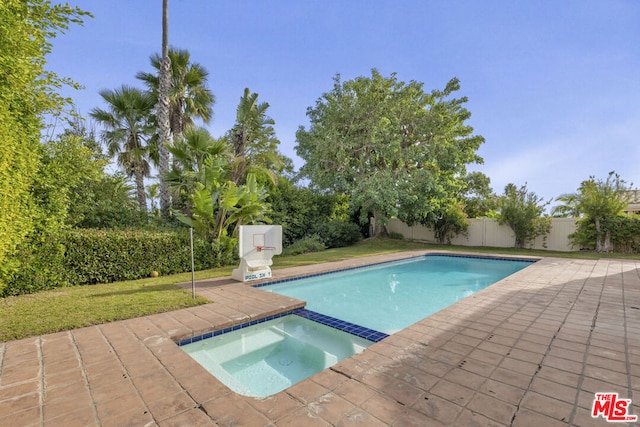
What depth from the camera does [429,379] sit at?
2514mm

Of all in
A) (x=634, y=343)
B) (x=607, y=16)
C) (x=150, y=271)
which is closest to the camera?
(x=634, y=343)

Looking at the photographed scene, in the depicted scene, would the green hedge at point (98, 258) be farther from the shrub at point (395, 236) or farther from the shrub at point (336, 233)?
the shrub at point (395, 236)

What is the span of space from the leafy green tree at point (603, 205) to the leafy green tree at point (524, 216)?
1.54m

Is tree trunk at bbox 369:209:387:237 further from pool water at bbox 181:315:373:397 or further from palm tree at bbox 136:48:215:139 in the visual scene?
pool water at bbox 181:315:373:397

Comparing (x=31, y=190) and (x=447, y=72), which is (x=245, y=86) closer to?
(x=31, y=190)

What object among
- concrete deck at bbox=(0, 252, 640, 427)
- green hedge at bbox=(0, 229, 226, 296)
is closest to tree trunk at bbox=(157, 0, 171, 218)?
green hedge at bbox=(0, 229, 226, 296)

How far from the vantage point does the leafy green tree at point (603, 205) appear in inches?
516

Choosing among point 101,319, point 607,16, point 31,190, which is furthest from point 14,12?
point 607,16

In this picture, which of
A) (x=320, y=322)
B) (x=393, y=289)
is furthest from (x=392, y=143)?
(x=320, y=322)

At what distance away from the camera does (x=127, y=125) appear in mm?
13227

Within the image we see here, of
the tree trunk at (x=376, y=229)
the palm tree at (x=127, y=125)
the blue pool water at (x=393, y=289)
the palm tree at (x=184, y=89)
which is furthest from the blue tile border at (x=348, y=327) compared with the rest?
the tree trunk at (x=376, y=229)

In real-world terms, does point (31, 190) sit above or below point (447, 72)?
below

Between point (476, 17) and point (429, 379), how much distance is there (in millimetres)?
10584

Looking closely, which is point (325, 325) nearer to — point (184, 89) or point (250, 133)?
point (250, 133)
